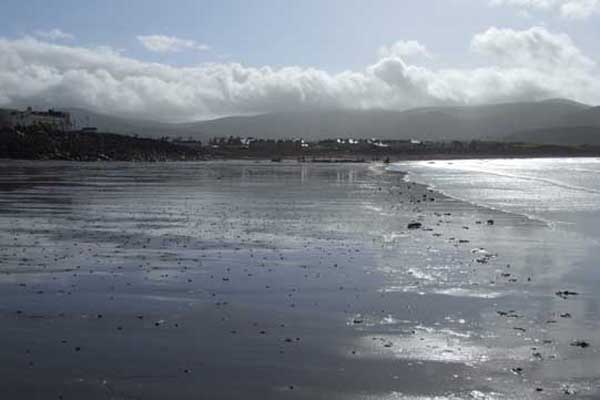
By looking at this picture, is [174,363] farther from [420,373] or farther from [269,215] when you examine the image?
[269,215]

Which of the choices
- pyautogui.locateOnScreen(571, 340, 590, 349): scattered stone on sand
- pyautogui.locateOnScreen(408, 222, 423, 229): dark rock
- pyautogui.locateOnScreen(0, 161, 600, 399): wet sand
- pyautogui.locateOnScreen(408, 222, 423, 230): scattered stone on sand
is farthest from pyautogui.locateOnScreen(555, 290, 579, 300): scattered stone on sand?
pyautogui.locateOnScreen(408, 222, 423, 229): dark rock

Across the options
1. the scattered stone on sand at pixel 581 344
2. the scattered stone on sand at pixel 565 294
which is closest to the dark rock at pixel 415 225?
the scattered stone on sand at pixel 565 294

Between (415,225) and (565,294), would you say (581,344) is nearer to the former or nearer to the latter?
(565,294)

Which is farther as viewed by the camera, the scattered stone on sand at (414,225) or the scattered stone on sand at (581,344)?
the scattered stone on sand at (414,225)

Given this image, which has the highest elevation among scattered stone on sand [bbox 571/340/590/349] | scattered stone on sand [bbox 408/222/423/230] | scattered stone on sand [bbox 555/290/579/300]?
scattered stone on sand [bbox 571/340/590/349]

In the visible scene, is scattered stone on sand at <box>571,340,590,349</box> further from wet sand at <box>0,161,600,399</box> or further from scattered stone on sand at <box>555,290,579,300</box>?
scattered stone on sand at <box>555,290,579,300</box>

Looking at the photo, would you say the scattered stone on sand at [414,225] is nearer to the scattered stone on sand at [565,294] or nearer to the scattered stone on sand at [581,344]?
the scattered stone on sand at [565,294]

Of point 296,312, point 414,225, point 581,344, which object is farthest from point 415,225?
point 581,344

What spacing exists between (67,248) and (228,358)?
1197 centimetres

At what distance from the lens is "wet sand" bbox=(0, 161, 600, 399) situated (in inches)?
365

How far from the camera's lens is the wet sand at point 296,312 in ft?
30.4

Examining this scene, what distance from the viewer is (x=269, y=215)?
31859 millimetres

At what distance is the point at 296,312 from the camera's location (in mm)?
13266

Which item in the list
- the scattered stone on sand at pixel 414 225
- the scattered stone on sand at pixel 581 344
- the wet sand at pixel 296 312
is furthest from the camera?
the scattered stone on sand at pixel 414 225
